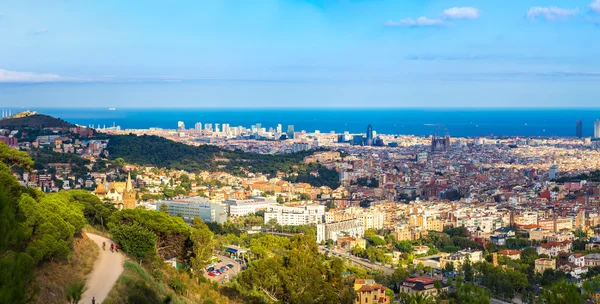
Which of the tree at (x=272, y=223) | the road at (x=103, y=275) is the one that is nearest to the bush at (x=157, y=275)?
the road at (x=103, y=275)

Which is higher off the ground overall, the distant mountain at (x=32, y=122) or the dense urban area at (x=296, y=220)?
the distant mountain at (x=32, y=122)

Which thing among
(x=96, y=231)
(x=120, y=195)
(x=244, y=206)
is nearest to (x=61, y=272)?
(x=96, y=231)

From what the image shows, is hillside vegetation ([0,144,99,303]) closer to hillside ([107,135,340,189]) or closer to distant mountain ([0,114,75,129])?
hillside ([107,135,340,189])

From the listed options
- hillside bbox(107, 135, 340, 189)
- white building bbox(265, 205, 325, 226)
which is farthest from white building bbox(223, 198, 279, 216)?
hillside bbox(107, 135, 340, 189)

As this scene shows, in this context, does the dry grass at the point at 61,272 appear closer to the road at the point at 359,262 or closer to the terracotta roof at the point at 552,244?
the road at the point at 359,262

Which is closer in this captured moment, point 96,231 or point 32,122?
point 96,231

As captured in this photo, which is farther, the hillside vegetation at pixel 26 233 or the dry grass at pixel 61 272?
the dry grass at pixel 61 272

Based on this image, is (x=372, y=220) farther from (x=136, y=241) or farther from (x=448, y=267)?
(x=136, y=241)
